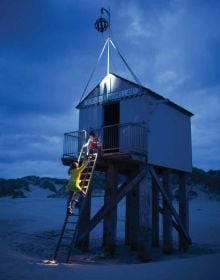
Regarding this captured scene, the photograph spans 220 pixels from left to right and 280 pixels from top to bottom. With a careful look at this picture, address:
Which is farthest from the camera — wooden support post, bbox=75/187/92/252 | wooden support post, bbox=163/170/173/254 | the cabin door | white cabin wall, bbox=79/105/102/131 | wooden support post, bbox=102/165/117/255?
wooden support post, bbox=163/170/173/254

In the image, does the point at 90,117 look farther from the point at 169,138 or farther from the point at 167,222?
the point at 167,222

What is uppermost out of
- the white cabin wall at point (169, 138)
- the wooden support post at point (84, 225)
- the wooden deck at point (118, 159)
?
the white cabin wall at point (169, 138)

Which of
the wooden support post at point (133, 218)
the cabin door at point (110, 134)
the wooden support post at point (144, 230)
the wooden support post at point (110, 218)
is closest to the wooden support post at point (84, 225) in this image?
the wooden support post at point (110, 218)

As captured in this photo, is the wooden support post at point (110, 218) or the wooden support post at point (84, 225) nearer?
the wooden support post at point (110, 218)

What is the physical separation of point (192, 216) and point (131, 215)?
14.1m

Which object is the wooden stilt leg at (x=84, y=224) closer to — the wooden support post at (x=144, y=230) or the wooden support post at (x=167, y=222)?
the wooden support post at (x=144, y=230)

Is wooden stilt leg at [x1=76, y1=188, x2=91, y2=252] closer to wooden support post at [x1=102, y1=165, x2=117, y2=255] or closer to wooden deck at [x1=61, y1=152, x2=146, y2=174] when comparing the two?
wooden support post at [x1=102, y1=165, x2=117, y2=255]

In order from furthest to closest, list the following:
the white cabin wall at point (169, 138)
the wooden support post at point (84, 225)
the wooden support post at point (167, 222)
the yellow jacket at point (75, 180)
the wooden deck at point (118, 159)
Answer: the wooden support post at point (167, 222) < the wooden support post at point (84, 225) < the white cabin wall at point (169, 138) < the wooden deck at point (118, 159) < the yellow jacket at point (75, 180)

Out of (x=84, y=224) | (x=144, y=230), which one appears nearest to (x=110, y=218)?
(x=84, y=224)

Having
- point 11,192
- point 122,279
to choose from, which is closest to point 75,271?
point 122,279

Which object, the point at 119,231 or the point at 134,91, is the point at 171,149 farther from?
the point at 119,231

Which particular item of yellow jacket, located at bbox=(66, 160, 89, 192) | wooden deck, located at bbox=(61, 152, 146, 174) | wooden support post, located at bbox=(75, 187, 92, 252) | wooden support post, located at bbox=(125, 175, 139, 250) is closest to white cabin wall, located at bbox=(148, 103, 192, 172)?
wooden deck, located at bbox=(61, 152, 146, 174)

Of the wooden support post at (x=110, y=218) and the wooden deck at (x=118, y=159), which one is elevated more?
the wooden deck at (x=118, y=159)

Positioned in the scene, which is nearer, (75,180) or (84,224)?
(75,180)
